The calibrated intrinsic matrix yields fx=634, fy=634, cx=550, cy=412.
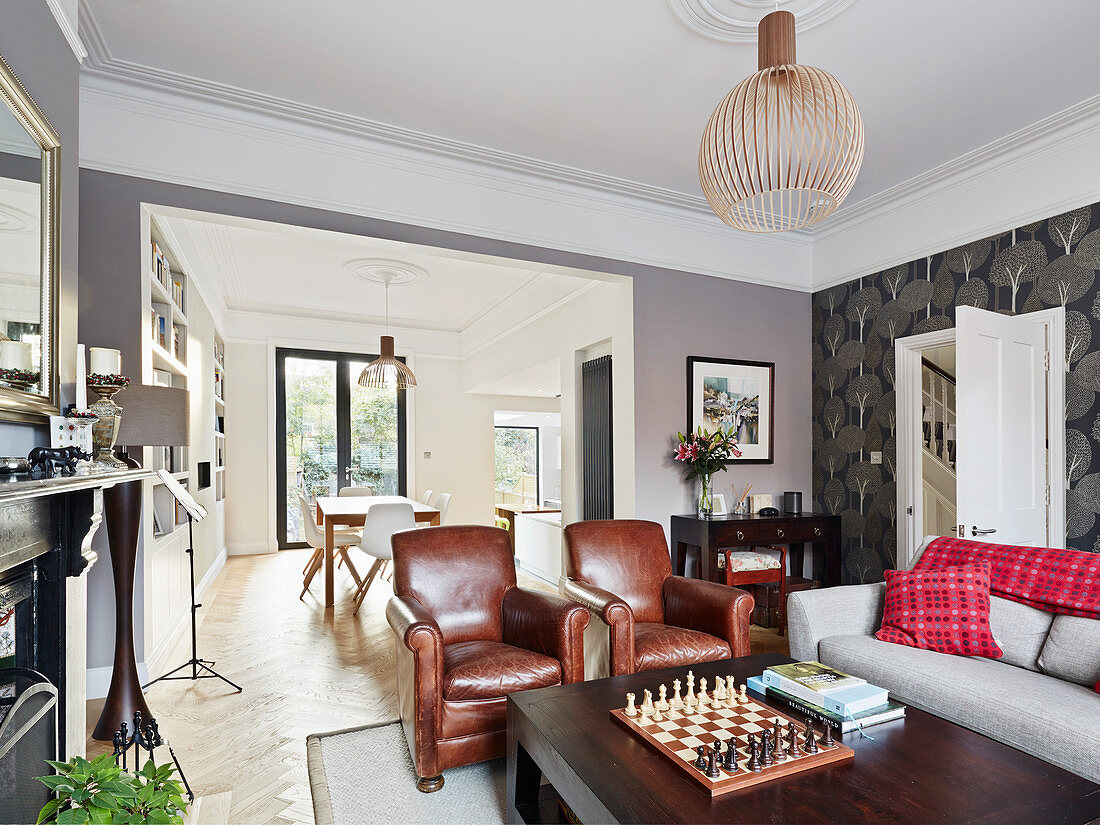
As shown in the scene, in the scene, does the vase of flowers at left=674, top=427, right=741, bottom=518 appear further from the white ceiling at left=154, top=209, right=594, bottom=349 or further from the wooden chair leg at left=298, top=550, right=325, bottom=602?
the wooden chair leg at left=298, top=550, right=325, bottom=602

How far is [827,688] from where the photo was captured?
6.03ft

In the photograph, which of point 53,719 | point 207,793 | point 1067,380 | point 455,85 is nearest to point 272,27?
point 455,85

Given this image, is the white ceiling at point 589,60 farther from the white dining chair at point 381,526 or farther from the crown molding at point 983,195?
the white dining chair at point 381,526

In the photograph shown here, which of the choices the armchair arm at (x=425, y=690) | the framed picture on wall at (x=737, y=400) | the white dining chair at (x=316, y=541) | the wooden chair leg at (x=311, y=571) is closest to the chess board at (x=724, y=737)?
A: the armchair arm at (x=425, y=690)

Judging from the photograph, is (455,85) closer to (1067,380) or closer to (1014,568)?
(1014,568)

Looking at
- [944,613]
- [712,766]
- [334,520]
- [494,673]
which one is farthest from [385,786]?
[334,520]

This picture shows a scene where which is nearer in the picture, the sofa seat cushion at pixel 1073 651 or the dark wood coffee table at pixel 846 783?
the dark wood coffee table at pixel 846 783

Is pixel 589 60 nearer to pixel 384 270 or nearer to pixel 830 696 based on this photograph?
pixel 830 696

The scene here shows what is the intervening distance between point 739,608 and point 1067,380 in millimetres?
2200

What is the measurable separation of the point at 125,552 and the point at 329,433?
17.5 ft

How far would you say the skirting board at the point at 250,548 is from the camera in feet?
23.9

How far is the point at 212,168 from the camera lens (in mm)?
3135

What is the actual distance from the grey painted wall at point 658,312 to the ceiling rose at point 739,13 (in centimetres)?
165

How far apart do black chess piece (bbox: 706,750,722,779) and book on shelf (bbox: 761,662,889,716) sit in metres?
0.47
